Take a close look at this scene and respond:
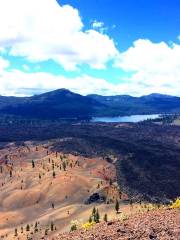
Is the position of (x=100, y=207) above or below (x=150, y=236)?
below

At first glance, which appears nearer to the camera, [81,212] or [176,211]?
[176,211]

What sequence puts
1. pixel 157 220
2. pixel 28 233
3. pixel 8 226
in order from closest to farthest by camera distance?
pixel 157 220, pixel 28 233, pixel 8 226

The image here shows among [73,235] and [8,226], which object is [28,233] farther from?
[73,235]

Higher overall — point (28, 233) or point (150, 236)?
point (150, 236)

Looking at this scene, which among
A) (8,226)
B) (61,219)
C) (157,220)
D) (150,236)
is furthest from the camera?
(8,226)

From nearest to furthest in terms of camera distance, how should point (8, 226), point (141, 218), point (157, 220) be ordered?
point (157, 220) → point (141, 218) → point (8, 226)

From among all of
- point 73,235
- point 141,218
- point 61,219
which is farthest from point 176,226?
point 61,219

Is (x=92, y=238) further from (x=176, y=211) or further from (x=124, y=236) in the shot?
(x=176, y=211)

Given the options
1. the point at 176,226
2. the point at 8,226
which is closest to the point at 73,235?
the point at 176,226

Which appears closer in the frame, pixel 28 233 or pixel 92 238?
pixel 92 238
